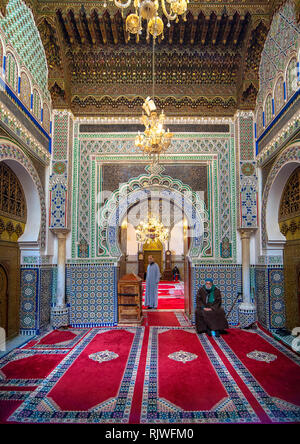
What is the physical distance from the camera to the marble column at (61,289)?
496cm

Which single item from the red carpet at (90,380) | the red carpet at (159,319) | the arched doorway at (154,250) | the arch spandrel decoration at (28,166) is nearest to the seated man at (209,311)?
the red carpet at (159,319)

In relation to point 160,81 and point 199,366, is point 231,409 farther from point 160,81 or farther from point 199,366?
point 160,81

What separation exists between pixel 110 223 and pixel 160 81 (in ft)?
8.85

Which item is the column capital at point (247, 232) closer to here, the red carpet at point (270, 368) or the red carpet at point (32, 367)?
the red carpet at point (270, 368)

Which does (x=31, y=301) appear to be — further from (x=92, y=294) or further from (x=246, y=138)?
(x=246, y=138)

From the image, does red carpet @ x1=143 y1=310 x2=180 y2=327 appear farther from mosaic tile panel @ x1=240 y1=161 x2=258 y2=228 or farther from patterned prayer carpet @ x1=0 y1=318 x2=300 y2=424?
mosaic tile panel @ x1=240 y1=161 x2=258 y2=228

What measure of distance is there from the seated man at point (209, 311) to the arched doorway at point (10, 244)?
8.64 feet

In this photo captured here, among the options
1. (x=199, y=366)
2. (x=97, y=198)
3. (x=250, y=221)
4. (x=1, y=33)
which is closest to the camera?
(x=199, y=366)

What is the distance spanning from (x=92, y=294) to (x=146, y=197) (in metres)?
1.90

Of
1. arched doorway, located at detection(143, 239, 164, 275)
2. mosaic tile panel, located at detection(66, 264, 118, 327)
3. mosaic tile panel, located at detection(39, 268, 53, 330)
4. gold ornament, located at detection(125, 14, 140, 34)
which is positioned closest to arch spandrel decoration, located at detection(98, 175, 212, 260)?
mosaic tile panel, located at detection(66, 264, 118, 327)

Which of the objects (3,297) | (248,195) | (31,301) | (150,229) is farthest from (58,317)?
(150,229)

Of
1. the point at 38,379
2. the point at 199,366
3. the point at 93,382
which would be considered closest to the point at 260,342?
the point at 199,366

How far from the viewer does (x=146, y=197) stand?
18.0ft

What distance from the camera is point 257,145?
5199 mm
